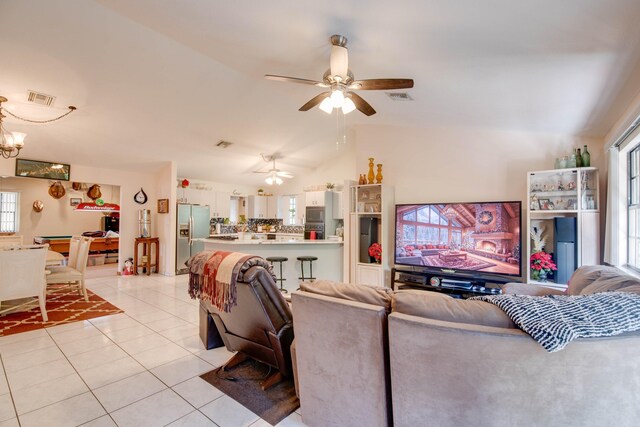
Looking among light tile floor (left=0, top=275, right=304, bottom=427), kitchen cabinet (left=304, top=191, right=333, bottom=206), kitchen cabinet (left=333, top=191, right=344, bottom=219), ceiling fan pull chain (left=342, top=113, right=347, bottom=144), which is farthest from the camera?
kitchen cabinet (left=333, top=191, right=344, bottom=219)

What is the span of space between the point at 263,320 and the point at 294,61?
2582 millimetres

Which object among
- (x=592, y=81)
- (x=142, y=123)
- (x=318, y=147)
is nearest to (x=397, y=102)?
(x=592, y=81)

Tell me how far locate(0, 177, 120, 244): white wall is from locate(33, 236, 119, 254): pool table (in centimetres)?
31

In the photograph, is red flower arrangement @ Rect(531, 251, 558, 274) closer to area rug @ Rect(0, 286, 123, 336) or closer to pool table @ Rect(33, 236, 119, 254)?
area rug @ Rect(0, 286, 123, 336)

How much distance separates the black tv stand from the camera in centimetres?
390

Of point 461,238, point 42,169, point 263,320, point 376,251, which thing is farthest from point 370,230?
point 42,169

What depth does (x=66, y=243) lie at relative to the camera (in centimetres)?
824

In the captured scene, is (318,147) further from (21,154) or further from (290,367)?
(21,154)

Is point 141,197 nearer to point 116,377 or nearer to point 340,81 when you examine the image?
point 116,377

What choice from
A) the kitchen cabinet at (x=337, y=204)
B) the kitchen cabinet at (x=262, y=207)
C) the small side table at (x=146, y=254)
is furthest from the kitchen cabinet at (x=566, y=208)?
the small side table at (x=146, y=254)

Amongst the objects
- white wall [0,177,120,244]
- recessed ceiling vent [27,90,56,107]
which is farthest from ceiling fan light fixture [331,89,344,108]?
white wall [0,177,120,244]

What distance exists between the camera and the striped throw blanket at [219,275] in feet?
6.49

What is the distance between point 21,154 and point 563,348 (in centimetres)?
777

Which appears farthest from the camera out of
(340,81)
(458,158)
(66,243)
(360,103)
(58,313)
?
(66,243)
